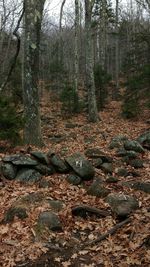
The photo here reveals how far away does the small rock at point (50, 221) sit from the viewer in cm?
615

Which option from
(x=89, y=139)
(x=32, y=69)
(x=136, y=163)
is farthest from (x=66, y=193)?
(x=89, y=139)

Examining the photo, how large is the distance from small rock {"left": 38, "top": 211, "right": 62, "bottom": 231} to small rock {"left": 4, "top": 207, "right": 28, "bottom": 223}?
1.19ft

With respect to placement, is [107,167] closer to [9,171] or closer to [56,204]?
[56,204]

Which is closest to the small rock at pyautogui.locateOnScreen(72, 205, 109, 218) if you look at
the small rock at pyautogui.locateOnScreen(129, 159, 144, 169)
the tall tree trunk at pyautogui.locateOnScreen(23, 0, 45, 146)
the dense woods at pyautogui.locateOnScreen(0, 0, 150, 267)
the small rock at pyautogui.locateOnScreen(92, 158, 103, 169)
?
the dense woods at pyautogui.locateOnScreen(0, 0, 150, 267)

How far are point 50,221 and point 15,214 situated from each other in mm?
748

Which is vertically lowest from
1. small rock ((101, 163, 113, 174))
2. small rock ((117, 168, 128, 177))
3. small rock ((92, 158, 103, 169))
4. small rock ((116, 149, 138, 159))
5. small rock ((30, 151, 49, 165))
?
small rock ((117, 168, 128, 177))

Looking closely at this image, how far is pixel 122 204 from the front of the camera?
21.9 feet

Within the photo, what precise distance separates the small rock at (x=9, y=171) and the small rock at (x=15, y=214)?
63.6 inches

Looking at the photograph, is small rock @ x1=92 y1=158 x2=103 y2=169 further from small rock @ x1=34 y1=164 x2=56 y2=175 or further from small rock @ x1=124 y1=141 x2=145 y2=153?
small rock @ x1=124 y1=141 x2=145 y2=153

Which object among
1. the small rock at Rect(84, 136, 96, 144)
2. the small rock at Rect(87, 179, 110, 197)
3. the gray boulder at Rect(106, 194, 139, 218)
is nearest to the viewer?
the gray boulder at Rect(106, 194, 139, 218)

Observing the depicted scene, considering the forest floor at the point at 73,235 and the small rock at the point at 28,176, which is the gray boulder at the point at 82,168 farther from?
the small rock at the point at 28,176

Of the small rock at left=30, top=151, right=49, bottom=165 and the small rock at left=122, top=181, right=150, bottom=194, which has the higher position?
the small rock at left=30, top=151, right=49, bottom=165

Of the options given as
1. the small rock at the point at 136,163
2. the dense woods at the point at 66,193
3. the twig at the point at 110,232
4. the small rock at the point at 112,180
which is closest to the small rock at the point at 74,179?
the dense woods at the point at 66,193

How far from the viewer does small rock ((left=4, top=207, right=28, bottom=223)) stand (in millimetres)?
6496
